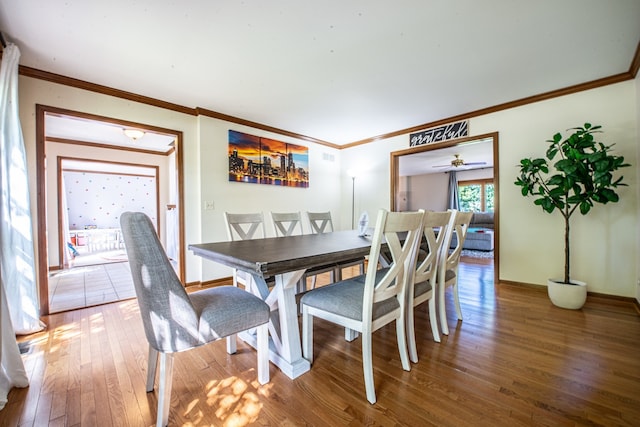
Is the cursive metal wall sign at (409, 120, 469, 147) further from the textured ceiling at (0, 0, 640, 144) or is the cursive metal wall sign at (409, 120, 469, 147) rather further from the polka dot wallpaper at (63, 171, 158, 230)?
the polka dot wallpaper at (63, 171, 158, 230)

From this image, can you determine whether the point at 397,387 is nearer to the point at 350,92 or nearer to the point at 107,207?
the point at 350,92

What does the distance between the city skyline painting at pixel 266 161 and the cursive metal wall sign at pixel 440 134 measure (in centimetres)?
185

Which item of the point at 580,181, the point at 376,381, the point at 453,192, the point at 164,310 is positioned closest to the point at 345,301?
the point at 376,381

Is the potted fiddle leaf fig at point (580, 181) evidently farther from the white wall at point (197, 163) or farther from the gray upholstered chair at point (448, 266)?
the white wall at point (197, 163)

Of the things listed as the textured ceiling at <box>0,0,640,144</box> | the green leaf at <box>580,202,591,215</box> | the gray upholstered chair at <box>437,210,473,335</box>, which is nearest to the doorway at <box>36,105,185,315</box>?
the textured ceiling at <box>0,0,640,144</box>

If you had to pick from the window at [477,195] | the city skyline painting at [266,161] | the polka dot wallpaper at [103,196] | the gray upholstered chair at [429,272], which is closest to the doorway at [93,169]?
the polka dot wallpaper at [103,196]

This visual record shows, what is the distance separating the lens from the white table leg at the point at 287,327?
1.53 m

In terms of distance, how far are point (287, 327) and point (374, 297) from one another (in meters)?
0.56

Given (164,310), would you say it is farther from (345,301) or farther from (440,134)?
(440,134)

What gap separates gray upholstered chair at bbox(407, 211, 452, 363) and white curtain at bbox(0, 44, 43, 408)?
2.81 metres

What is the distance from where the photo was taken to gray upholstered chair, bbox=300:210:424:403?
4.37ft

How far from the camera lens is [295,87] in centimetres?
285

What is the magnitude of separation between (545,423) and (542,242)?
2584 mm

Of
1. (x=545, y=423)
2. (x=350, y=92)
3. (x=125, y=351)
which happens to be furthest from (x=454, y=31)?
(x=125, y=351)
